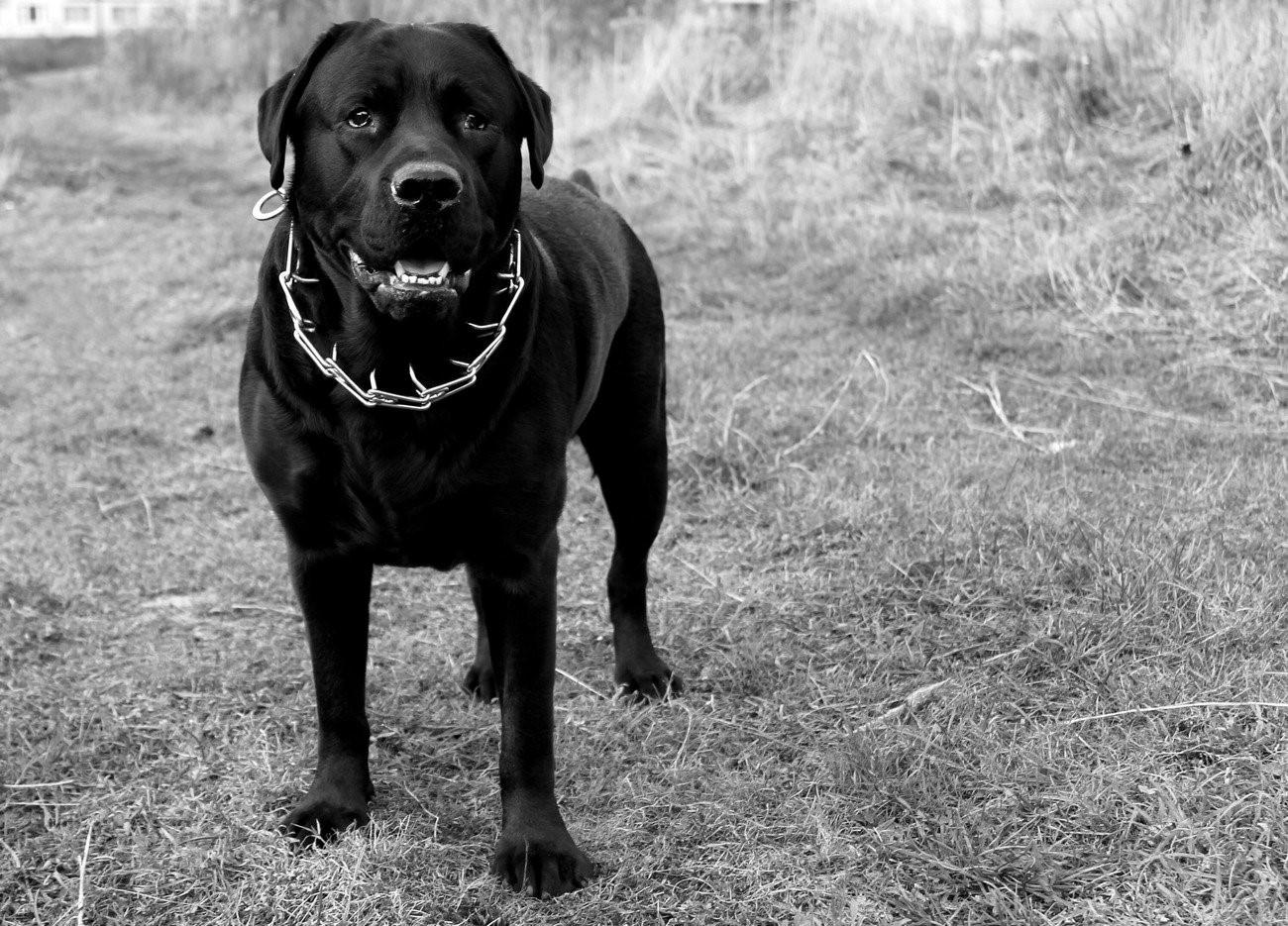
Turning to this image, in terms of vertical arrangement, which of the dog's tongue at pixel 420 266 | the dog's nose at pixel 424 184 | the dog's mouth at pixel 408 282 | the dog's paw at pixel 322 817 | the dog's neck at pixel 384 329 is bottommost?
the dog's paw at pixel 322 817

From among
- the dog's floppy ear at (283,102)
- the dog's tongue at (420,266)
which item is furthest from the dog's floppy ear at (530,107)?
the dog's tongue at (420,266)

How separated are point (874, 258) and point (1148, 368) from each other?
1.82 m

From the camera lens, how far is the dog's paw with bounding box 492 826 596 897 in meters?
2.53

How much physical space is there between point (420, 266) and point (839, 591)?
69.9 inches

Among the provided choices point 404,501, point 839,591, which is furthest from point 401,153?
point 839,591

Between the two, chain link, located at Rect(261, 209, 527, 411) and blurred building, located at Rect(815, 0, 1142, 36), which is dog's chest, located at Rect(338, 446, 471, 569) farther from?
blurred building, located at Rect(815, 0, 1142, 36)

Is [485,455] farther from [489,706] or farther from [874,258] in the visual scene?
[874,258]

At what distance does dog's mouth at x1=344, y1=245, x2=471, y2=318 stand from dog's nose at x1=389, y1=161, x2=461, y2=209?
12cm

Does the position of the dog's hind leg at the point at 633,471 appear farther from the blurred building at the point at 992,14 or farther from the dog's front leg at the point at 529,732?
the blurred building at the point at 992,14

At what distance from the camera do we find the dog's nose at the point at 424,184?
222 centimetres

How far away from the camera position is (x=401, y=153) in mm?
2301

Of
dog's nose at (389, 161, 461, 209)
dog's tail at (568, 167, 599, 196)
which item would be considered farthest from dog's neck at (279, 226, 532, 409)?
dog's tail at (568, 167, 599, 196)

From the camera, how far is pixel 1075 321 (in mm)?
5691

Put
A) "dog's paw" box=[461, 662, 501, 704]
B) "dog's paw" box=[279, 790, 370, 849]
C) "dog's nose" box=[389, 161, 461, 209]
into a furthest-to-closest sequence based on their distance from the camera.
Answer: "dog's paw" box=[461, 662, 501, 704] → "dog's paw" box=[279, 790, 370, 849] → "dog's nose" box=[389, 161, 461, 209]
